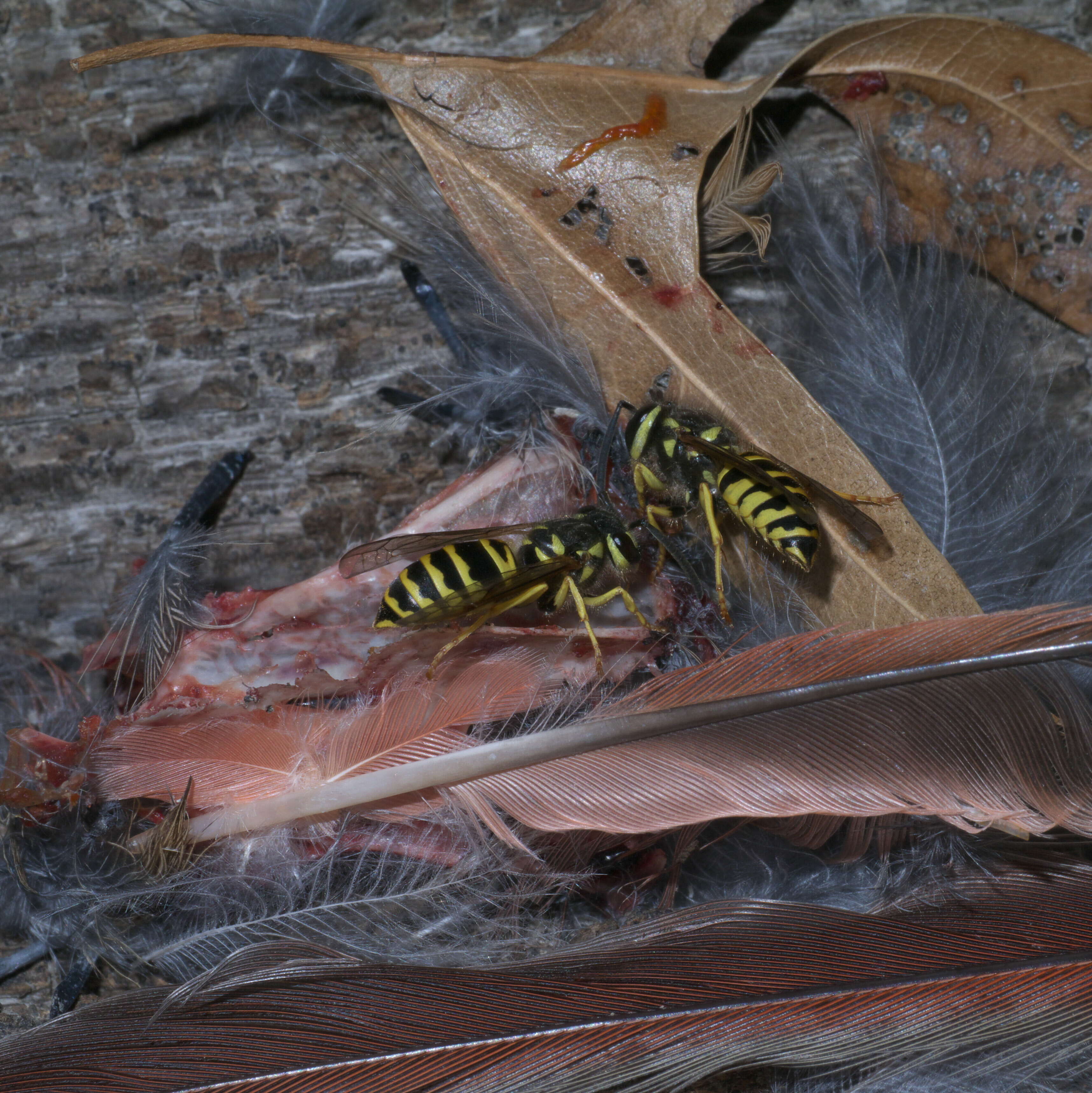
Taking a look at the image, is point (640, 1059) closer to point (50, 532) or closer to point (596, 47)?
point (50, 532)

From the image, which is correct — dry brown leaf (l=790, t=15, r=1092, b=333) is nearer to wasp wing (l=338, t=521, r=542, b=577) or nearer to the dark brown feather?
wasp wing (l=338, t=521, r=542, b=577)

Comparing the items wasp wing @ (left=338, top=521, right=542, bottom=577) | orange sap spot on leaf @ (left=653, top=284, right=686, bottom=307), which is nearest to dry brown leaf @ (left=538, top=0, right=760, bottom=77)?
orange sap spot on leaf @ (left=653, top=284, right=686, bottom=307)

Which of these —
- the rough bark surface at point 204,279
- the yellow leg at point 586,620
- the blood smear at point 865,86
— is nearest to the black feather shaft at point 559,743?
the yellow leg at point 586,620

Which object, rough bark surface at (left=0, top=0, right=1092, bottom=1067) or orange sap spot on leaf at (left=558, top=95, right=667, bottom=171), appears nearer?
orange sap spot on leaf at (left=558, top=95, right=667, bottom=171)

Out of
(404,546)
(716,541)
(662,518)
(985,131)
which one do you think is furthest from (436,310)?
(985,131)

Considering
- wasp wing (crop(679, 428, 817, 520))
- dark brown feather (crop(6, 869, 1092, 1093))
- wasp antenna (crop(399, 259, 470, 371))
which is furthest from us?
wasp antenna (crop(399, 259, 470, 371))

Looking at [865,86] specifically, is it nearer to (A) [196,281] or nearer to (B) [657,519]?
Answer: (B) [657,519]
